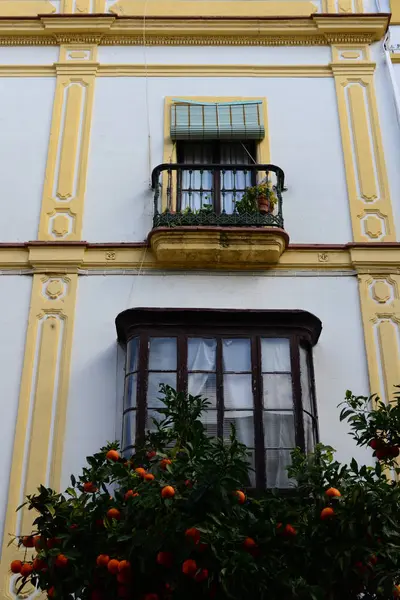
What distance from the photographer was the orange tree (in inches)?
212

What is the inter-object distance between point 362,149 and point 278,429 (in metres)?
4.17

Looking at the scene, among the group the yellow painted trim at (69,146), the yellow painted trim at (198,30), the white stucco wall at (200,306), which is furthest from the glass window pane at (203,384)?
the yellow painted trim at (198,30)

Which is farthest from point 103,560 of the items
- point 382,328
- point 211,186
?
point 211,186

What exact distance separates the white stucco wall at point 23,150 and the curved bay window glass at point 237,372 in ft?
7.07

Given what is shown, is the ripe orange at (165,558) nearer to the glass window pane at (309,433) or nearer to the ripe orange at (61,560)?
the ripe orange at (61,560)

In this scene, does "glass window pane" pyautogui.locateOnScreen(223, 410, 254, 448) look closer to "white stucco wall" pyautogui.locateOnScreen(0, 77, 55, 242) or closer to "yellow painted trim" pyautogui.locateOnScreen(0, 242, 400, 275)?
"yellow painted trim" pyautogui.locateOnScreen(0, 242, 400, 275)

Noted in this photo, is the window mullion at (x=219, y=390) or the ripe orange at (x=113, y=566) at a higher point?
the window mullion at (x=219, y=390)

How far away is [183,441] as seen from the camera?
6.05m

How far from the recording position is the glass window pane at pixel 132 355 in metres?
8.48

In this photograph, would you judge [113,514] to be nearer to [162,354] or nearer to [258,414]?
[258,414]

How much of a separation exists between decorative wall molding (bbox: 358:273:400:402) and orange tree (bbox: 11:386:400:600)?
264 cm

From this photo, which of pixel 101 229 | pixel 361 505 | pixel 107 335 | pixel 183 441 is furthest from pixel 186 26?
pixel 361 505

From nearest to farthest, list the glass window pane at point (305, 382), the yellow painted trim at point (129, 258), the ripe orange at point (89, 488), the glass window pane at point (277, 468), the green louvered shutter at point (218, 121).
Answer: the ripe orange at point (89, 488) < the glass window pane at point (277, 468) < the glass window pane at point (305, 382) < the yellow painted trim at point (129, 258) < the green louvered shutter at point (218, 121)

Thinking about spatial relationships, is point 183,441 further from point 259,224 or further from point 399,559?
point 259,224
